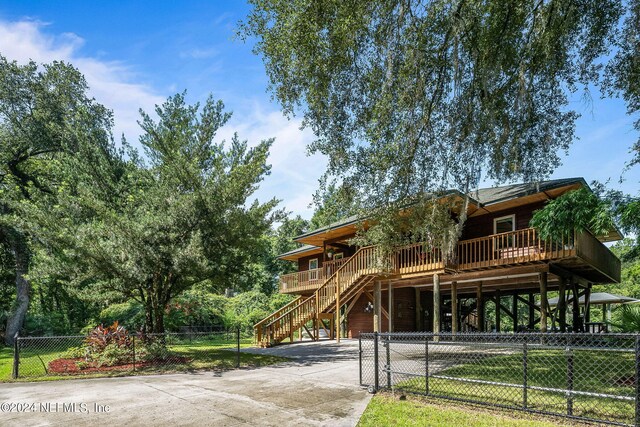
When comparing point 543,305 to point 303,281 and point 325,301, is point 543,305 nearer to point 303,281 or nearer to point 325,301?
point 325,301

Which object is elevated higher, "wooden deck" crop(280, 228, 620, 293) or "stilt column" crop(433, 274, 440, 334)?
"wooden deck" crop(280, 228, 620, 293)

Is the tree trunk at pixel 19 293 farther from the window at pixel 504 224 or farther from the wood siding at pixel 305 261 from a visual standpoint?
the window at pixel 504 224

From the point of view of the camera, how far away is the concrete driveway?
5.39 meters

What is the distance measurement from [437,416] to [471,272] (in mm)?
10261

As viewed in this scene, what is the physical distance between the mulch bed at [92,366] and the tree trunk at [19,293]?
1087cm

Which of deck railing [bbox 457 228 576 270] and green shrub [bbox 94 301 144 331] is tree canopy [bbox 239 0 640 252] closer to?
deck railing [bbox 457 228 576 270]

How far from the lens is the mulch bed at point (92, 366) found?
32.2ft

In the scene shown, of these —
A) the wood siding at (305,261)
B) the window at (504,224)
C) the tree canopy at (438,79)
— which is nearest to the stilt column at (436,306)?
the window at (504,224)

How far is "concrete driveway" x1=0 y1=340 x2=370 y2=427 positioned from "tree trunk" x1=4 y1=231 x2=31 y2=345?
14.2m

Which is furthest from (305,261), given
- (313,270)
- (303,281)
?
(313,270)

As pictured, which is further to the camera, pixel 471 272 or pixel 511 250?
pixel 471 272

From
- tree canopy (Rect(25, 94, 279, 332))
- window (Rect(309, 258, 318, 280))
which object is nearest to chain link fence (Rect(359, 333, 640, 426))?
tree canopy (Rect(25, 94, 279, 332))

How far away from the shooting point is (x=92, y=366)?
1040 cm

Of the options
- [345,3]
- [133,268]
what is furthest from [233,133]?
[345,3]
